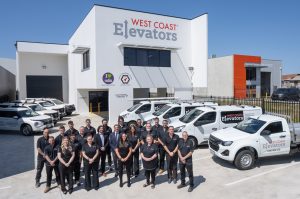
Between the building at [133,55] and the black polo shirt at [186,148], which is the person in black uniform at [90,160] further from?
the building at [133,55]

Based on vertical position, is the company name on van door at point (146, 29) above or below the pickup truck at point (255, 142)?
above

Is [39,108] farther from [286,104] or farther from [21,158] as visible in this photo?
[286,104]

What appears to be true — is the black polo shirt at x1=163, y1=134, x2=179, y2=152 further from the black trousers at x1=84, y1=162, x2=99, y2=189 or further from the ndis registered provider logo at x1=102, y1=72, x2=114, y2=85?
the ndis registered provider logo at x1=102, y1=72, x2=114, y2=85

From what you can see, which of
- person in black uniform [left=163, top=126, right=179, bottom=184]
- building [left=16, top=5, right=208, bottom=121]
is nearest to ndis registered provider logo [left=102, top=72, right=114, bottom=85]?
building [left=16, top=5, right=208, bottom=121]

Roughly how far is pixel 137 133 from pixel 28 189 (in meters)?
3.69

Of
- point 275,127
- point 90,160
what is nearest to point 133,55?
point 275,127

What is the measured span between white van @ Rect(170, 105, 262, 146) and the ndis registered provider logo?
29.1ft

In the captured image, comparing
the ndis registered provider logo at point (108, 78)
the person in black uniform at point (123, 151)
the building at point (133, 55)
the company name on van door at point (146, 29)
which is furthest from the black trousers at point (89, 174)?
the company name on van door at point (146, 29)

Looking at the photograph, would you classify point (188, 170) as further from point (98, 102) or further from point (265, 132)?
point (98, 102)

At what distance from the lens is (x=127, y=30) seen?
20250 mm

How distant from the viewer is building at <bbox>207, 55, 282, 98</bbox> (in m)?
38.5

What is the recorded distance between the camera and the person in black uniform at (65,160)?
277 inches

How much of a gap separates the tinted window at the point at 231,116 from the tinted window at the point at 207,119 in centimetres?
45

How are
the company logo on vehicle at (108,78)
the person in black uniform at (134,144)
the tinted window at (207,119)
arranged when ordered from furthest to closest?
the company logo on vehicle at (108,78) < the tinted window at (207,119) < the person in black uniform at (134,144)
